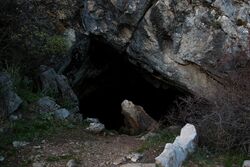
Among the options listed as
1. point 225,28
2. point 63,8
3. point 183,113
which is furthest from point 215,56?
point 63,8

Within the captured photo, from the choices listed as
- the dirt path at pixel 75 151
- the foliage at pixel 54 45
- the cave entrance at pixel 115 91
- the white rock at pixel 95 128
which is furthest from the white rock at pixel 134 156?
the cave entrance at pixel 115 91

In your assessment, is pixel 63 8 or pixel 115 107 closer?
pixel 63 8

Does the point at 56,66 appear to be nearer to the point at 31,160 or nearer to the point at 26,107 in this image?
the point at 26,107

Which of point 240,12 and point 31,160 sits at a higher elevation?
point 240,12

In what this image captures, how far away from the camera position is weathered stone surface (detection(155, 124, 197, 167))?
5801mm

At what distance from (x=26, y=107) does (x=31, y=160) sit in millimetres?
1828

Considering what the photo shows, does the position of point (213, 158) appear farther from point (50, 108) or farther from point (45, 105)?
point (45, 105)

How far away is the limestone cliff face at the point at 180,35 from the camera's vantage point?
841cm

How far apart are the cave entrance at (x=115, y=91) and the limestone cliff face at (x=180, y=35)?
1.00 meters

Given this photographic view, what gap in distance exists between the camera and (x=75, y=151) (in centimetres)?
643

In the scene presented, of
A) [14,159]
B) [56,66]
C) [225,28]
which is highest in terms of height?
[225,28]

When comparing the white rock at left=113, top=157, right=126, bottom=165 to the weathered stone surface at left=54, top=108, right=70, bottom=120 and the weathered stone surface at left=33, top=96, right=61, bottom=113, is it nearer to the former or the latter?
the weathered stone surface at left=54, top=108, right=70, bottom=120

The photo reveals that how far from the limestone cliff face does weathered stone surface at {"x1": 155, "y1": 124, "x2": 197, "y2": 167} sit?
2.13 meters

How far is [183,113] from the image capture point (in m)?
7.79
